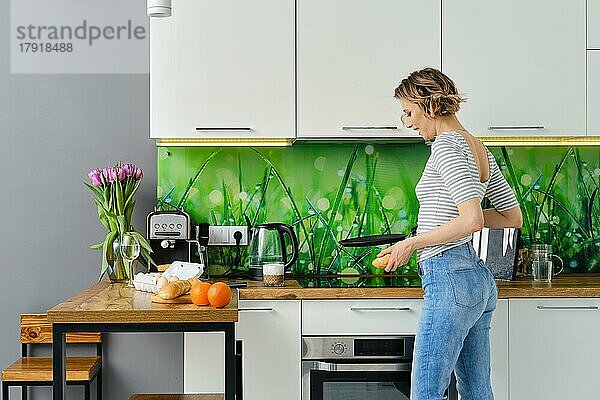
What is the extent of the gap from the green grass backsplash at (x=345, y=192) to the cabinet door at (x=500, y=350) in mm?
669

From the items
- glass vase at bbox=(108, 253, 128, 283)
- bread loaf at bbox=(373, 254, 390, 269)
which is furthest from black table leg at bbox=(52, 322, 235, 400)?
glass vase at bbox=(108, 253, 128, 283)

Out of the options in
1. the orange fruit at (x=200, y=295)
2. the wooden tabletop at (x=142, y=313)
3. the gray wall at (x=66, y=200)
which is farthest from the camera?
the gray wall at (x=66, y=200)

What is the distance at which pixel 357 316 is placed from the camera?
3584 millimetres

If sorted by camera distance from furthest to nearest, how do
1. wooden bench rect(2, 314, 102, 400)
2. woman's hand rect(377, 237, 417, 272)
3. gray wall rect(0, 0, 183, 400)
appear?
1. gray wall rect(0, 0, 183, 400)
2. wooden bench rect(2, 314, 102, 400)
3. woman's hand rect(377, 237, 417, 272)

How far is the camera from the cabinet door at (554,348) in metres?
3.61

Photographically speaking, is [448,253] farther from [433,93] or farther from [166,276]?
[166,276]

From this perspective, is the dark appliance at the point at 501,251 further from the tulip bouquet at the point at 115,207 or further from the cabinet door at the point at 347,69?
the tulip bouquet at the point at 115,207

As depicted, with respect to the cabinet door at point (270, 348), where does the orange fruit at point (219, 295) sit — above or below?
above

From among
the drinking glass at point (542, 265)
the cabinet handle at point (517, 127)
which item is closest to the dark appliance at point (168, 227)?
the cabinet handle at point (517, 127)

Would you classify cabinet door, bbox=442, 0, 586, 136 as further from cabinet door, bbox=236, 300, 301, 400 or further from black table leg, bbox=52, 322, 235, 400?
black table leg, bbox=52, 322, 235, 400

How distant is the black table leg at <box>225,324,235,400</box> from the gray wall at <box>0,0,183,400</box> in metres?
1.31

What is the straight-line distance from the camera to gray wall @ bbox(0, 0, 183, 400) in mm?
4109

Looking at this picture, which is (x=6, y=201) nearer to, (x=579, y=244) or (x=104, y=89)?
(x=104, y=89)

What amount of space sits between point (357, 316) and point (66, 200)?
1416 millimetres
